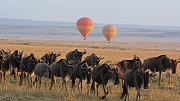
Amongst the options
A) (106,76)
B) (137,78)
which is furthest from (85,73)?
(137,78)

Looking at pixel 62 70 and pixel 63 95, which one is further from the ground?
pixel 62 70

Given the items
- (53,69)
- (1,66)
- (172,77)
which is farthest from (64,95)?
(172,77)

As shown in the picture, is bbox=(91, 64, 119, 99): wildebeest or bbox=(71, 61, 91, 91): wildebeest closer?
bbox=(91, 64, 119, 99): wildebeest

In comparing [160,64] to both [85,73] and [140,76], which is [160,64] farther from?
[140,76]

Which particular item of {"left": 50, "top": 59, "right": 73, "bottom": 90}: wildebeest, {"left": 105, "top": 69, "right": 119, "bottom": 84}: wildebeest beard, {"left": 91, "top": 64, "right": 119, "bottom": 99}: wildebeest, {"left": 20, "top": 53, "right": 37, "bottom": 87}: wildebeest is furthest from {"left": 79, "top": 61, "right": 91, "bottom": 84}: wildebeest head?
{"left": 20, "top": 53, "right": 37, "bottom": 87}: wildebeest

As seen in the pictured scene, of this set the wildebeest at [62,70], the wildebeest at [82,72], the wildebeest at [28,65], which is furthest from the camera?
the wildebeest at [28,65]

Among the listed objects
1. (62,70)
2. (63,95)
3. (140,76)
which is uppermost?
(140,76)

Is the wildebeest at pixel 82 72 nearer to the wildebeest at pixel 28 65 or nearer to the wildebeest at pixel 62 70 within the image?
the wildebeest at pixel 62 70

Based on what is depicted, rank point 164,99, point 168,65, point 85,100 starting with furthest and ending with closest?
point 168,65 < point 164,99 < point 85,100

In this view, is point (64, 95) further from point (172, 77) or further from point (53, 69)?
point (172, 77)

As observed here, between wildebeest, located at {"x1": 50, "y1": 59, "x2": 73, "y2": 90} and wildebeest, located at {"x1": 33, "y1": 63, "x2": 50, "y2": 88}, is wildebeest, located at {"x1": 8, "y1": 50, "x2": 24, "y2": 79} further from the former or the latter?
wildebeest, located at {"x1": 50, "y1": 59, "x2": 73, "y2": 90}

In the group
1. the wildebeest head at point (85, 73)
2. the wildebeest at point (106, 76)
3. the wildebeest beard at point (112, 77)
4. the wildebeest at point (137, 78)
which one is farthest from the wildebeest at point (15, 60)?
the wildebeest at point (137, 78)

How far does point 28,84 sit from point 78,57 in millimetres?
6812

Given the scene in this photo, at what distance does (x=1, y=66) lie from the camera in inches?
741
